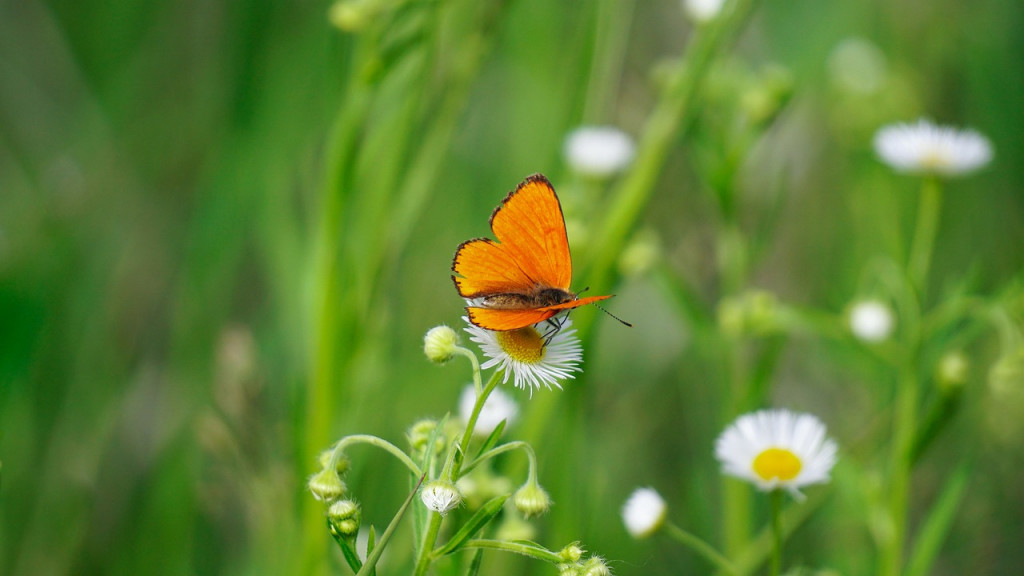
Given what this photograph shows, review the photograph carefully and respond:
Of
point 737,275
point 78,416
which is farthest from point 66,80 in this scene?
point 737,275

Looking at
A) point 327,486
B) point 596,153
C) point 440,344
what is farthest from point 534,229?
point 596,153

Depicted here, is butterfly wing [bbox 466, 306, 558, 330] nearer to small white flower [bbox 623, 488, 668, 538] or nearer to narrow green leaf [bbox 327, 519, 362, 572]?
narrow green leaf [bbox 327, 519, 362, 572]

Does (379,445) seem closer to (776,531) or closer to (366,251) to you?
(776,531)

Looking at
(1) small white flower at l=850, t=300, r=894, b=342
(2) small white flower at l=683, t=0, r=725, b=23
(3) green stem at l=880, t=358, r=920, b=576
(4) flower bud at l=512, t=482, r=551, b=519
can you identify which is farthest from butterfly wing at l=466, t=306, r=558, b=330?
(2) small white flower at l=683, t=0, r=725, b=23

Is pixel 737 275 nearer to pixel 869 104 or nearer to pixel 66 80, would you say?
pixel 869 104

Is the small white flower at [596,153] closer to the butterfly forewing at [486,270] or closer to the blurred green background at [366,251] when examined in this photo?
the blurred green background at [366,251]

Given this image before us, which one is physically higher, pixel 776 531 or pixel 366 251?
pixel 366 251

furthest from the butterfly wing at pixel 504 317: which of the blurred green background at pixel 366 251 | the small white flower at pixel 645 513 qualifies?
the blurred green background at pixel 366 251
